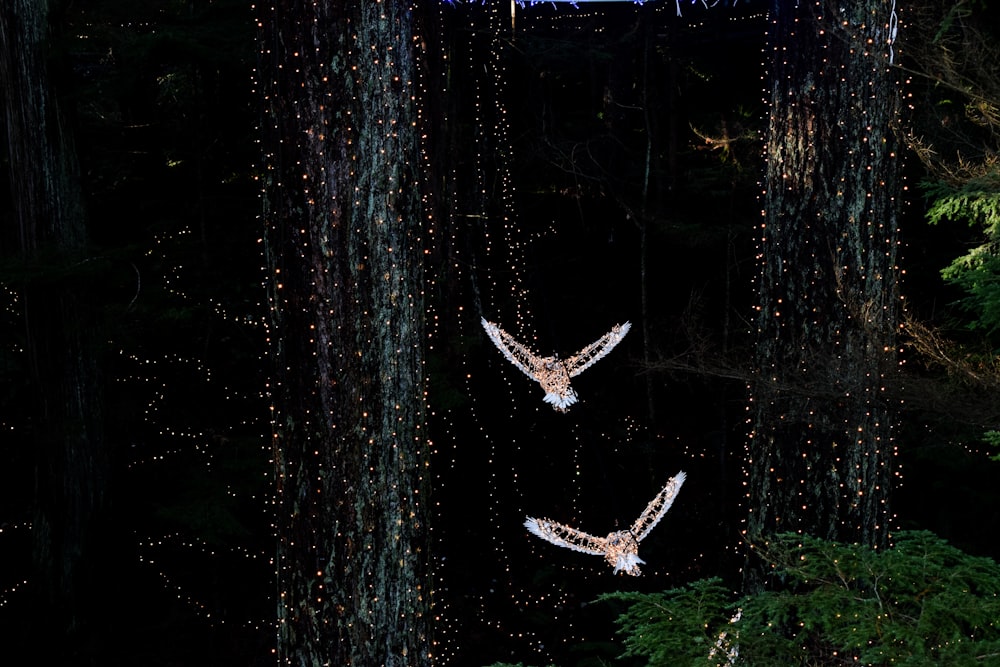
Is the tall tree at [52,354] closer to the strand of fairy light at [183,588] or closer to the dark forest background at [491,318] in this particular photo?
the dark forest background at [491,318]

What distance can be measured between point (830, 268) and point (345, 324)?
2745 mm

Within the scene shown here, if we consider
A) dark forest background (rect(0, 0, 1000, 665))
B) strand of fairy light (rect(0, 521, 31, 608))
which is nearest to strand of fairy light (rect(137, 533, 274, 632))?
dark forest background (rect(0, 0, 1000, 665))

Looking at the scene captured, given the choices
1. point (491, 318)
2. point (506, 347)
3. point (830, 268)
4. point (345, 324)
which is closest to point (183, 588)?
point (506, 347)

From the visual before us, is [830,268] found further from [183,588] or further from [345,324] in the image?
[183,588]

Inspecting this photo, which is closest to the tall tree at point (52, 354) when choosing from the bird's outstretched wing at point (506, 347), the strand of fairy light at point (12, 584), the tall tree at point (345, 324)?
the strand of fairy light at point (12, 584)

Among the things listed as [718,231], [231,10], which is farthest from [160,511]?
[718,231]

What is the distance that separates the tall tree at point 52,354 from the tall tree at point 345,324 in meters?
3.91

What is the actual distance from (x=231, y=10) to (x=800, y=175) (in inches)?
214

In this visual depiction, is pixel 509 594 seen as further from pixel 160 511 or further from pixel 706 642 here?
pixel 706 642

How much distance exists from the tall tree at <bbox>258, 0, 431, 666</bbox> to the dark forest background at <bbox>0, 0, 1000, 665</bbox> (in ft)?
7.39

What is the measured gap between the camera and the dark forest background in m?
7.78

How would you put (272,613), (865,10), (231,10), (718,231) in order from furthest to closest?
1. (718,231)
2. (272,613)
3. (231,10)
4. (865,10)

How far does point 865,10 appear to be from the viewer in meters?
4.98

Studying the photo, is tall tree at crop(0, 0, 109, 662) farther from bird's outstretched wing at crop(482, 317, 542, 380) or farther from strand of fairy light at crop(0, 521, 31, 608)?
bird's outstretched wing at crop(482, 317, 542, 380)
